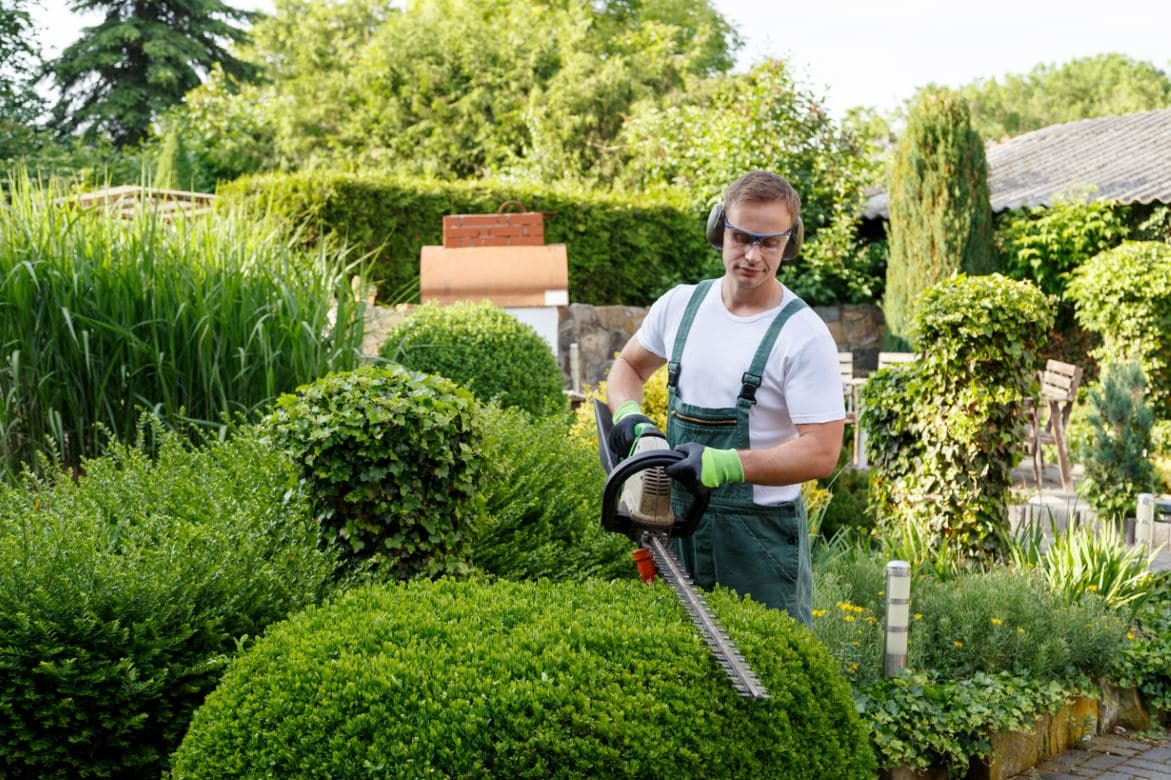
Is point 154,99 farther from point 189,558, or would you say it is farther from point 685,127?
point 189,558

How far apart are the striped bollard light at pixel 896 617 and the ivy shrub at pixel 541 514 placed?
0.93 metres

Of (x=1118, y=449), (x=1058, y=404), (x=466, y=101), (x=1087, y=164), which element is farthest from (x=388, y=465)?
(x=466, y=101)

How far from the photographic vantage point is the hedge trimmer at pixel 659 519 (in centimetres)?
242

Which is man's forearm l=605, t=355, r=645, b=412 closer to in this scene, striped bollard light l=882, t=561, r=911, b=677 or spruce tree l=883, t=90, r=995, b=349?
striped bollard light l=882, t=561, r=911, b=677

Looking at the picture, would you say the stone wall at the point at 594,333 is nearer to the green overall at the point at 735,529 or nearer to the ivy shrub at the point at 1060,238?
the ivy shrub at the point at 1060,238

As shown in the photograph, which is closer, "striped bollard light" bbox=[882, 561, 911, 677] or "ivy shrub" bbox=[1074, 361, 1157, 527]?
"striped bollard light" bbox=[882, 561, 911, 677]

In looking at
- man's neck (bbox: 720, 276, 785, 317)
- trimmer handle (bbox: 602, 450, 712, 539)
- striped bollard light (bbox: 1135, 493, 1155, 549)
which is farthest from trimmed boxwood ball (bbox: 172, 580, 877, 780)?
striped bollard light (bbox: 1135, 493, 1155, 549)

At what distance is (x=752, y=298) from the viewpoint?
9.37 ft

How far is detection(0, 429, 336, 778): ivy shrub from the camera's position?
8.77 feet

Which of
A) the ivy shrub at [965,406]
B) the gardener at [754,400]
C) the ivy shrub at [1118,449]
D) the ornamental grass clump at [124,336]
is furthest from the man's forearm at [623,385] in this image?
A: the ivy shrub at [1118,449]

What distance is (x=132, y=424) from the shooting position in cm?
477

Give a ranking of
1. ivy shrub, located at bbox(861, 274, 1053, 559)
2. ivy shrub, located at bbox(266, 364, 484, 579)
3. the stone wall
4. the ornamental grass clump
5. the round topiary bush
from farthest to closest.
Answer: the stone wall → the round topiary bush → ivy shrub, located at bbox(861, 274, 1053, 559) → the ornamental grass clump → ivy shrub, located at bbox(266, 364, 484, 579)

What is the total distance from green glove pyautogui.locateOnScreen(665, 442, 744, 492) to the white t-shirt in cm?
23

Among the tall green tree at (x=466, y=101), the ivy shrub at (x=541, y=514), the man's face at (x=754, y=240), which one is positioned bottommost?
the ivy shrub at (x=541, y=514)
